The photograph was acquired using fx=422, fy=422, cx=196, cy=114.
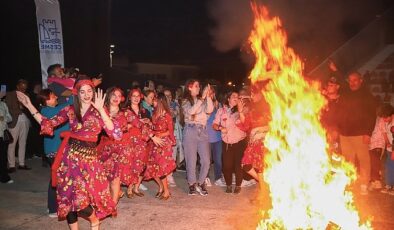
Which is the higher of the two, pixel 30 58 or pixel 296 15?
pixel 296 15

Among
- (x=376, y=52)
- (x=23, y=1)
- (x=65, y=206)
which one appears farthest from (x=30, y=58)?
(x=376, y=52)

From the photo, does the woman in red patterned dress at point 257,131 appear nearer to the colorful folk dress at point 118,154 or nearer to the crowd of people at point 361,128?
the crowd of people at point 361,128

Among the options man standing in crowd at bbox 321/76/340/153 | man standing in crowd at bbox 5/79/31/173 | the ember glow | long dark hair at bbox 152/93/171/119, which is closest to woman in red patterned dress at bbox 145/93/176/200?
long dark hair at bbox 152/93/171/119

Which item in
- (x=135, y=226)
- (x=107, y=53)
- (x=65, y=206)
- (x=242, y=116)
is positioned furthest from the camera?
(x=107, y=53)

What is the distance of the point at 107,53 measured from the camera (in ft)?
42.7

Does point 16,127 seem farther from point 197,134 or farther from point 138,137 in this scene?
point 197,134

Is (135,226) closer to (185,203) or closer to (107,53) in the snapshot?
(185,203)

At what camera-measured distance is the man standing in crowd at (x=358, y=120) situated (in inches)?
297

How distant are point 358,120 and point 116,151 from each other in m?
4.29

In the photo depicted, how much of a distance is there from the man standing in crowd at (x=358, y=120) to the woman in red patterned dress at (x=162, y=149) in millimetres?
3135

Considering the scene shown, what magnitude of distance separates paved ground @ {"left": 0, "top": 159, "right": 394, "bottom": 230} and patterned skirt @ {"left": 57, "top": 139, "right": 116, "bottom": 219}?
0.97m

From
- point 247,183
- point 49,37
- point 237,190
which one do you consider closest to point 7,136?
point 49,37

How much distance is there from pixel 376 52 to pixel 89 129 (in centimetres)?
1137

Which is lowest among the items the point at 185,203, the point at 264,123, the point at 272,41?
the point at 185,203
